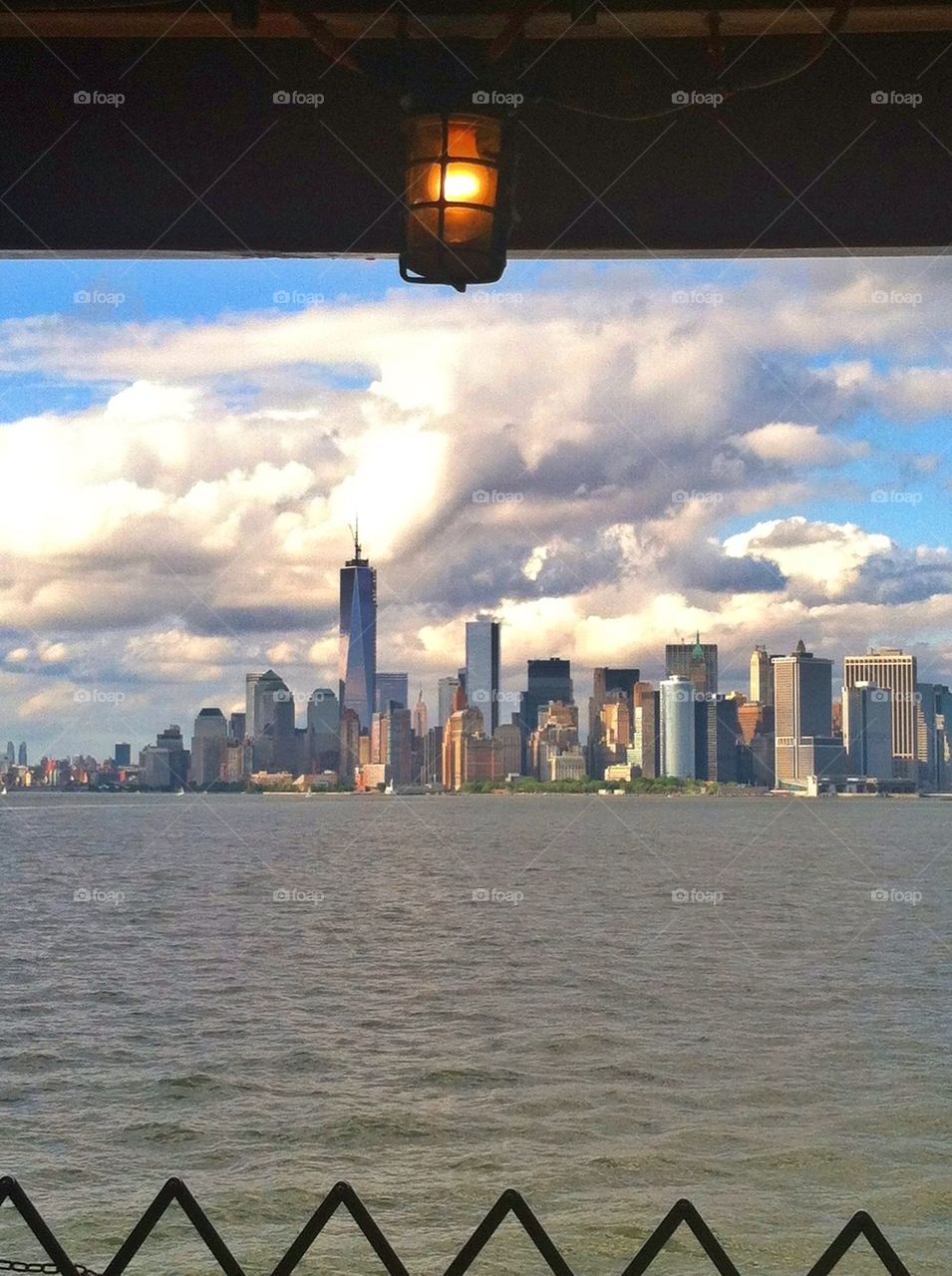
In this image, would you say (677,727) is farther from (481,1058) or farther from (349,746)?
(481,1058)

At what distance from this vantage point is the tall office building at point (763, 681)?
57.9 meters

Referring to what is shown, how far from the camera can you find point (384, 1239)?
193 centimetres

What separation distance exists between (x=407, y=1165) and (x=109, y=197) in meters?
12.1

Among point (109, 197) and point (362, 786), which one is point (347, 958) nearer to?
point (109, 197)

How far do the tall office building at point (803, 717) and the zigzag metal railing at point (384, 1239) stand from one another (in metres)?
56.3

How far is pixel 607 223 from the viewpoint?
2553 mm

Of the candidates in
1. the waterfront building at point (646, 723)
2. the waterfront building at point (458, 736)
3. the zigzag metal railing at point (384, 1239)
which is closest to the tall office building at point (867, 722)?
the waterfront building at point (646, 723)

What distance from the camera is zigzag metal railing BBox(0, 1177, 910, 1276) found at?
1.89m

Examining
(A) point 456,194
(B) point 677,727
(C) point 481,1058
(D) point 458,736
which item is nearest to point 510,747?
(D) point 458,736

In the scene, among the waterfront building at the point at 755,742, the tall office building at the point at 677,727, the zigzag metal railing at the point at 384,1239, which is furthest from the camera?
the waterfront building at the point at 755,742

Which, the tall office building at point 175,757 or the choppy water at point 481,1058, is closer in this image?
the choppy water at point 481,1058

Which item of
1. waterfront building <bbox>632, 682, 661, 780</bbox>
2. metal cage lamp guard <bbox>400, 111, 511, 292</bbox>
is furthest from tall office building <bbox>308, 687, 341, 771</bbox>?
metal cage lamp guard <bbox>400, 111, 511, 292</bbox>

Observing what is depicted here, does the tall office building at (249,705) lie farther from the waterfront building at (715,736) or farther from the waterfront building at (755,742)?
the waterfront building at (755,742)

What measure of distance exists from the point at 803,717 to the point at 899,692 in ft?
12.3
